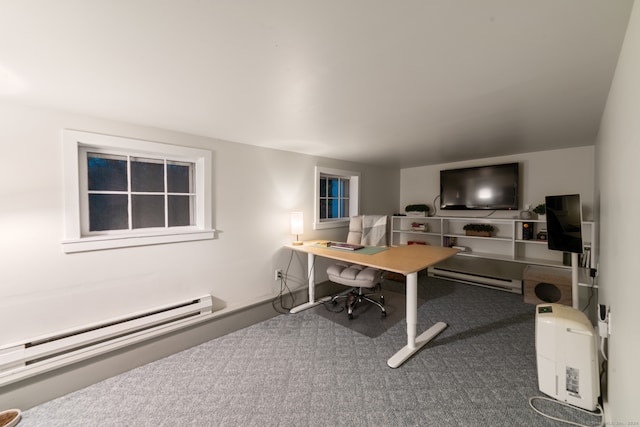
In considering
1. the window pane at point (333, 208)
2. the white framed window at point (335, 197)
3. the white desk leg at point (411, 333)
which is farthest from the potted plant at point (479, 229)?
the white desk leg at point (411, 333)

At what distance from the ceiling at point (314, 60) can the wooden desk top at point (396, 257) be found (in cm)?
125

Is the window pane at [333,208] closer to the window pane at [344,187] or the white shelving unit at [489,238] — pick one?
the window pane at [344,187]

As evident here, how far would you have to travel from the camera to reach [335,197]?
4012mm

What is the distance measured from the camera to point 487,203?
3.73m

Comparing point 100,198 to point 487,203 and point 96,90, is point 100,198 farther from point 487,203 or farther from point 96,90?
point 487,203

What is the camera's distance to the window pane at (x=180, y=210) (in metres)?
2.45

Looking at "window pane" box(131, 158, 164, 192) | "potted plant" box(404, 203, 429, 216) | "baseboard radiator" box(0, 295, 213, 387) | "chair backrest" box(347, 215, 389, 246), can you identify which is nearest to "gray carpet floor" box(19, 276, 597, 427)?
"baseboard radiator" box(0, 295, 213, 387)

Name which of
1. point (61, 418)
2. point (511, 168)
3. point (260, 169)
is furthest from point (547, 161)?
point (61, 418)

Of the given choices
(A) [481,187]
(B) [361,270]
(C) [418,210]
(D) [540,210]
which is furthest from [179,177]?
(D) [540,210]

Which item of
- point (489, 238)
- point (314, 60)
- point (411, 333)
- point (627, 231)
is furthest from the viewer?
point (489, 238)

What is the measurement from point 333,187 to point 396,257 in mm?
1845

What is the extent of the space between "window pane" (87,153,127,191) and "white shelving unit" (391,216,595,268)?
409 cm

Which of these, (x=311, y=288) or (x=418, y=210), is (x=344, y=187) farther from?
(x=311, y=288)

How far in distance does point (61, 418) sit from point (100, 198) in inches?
60.4
